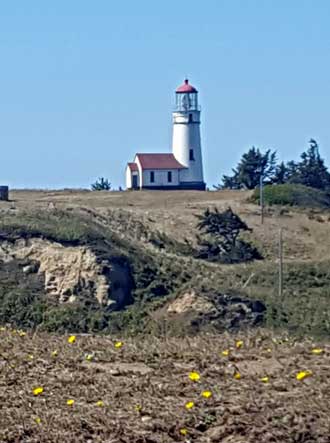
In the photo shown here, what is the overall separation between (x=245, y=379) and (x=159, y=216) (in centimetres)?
4742

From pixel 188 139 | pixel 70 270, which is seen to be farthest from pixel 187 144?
pixel 70 270

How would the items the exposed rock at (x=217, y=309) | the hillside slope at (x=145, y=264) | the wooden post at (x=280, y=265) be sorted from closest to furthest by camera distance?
the exposed rock at (x=217, y=309) < the hillside slope at (x=145, y=264) < the wooden post at (x=280, y=265)

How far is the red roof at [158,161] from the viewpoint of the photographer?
6981 cm

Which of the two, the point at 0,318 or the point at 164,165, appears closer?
the point at 0,318

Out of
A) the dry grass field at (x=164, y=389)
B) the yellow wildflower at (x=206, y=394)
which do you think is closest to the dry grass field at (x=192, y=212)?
the dry grass field at (x=164, y=389)

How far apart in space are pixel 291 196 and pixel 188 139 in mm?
11481

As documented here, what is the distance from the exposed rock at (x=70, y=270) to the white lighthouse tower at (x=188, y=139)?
26998mm

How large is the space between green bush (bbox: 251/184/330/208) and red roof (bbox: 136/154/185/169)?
818cm

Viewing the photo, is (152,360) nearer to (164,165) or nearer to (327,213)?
(327,213)

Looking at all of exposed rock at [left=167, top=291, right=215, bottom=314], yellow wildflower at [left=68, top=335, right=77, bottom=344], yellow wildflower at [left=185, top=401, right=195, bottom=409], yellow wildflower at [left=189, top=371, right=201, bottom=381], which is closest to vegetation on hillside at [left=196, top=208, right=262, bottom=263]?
exposed rock at [left=167, top=291, right=215, bottom=314]

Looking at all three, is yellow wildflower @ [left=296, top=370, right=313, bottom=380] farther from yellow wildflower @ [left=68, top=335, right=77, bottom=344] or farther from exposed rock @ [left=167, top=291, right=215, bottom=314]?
exposed rock @ [left=167, top=291, right=215, bottom=314]

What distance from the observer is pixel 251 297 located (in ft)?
111

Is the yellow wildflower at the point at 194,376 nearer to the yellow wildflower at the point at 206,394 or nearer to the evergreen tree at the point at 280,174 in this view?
the yellow wildflower at the point at 206,394

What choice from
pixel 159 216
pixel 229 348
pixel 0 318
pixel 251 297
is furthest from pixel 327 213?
pixel 229 348
